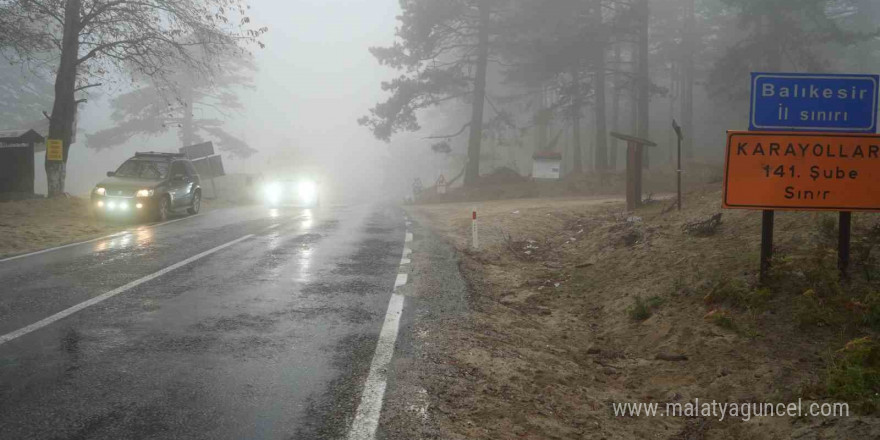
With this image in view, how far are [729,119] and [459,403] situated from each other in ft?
196

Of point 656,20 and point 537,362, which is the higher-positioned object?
point 656,20

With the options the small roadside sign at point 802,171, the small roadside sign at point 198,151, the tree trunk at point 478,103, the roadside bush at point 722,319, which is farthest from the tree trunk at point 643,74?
the roadside bush at point 722,319

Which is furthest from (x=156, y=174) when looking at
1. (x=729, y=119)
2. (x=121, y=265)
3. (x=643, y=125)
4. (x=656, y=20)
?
(x=729, y=119)

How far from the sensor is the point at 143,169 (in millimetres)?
17969

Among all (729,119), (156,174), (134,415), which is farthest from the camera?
(729,119)

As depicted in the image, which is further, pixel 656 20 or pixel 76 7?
pixel 656 20

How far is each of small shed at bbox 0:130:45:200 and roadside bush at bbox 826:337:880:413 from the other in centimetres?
2221

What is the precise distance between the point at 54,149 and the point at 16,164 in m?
1.51

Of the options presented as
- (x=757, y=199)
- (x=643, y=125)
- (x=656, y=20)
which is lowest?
(x=757, y=199)

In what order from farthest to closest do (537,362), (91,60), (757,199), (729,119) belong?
(729,119) → (91,60) → (757,199) → (537,362)

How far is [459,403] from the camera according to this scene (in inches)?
171

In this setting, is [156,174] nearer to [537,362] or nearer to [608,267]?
[608,267]

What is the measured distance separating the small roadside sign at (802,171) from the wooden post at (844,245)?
114 millimetres

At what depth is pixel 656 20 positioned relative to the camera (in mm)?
48594
